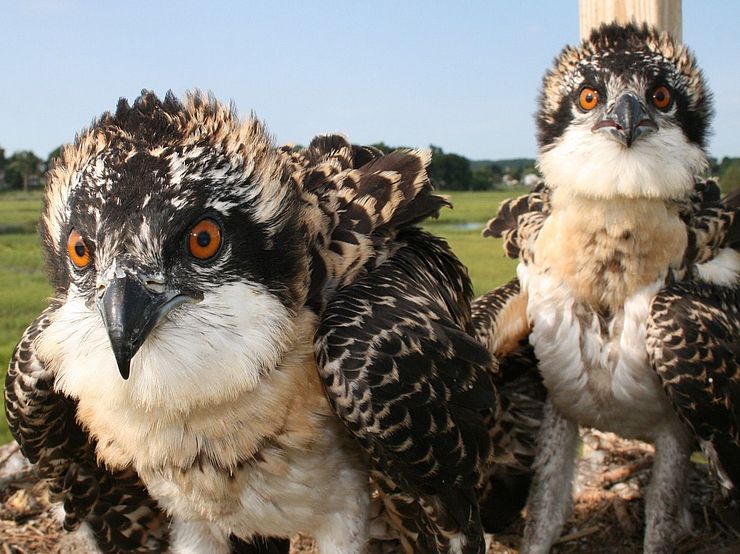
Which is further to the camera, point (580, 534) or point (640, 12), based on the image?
point (580, 534)

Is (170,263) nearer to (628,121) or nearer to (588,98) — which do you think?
(628,121)

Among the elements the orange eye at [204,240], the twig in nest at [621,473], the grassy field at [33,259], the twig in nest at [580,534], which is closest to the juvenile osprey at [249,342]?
the orange eye at [204,240]

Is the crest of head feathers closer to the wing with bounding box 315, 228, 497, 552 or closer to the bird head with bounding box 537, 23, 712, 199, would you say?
the bird head with bounding box 537, 23, 712, 199

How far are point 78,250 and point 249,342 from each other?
61cm

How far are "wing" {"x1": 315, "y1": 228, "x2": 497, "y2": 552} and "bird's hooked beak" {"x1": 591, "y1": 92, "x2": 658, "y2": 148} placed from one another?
132 cm

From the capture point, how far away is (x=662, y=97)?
3.74 metres

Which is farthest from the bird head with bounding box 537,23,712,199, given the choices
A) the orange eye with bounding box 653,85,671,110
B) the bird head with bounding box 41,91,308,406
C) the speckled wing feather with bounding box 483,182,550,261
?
the bird head with bounding box 41,91,308,406

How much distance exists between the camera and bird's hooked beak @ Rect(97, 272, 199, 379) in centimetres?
211

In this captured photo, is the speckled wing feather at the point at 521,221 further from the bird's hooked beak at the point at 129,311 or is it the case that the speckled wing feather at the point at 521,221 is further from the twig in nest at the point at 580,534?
the bird's hooked beak at the point at 129,311

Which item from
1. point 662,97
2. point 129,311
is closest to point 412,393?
point 129,311

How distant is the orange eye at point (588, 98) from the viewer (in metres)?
3.80

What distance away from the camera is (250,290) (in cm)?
241

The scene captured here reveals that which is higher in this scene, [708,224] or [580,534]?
[708,224]

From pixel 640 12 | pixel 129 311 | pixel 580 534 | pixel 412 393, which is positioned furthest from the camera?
pixel 580 534
